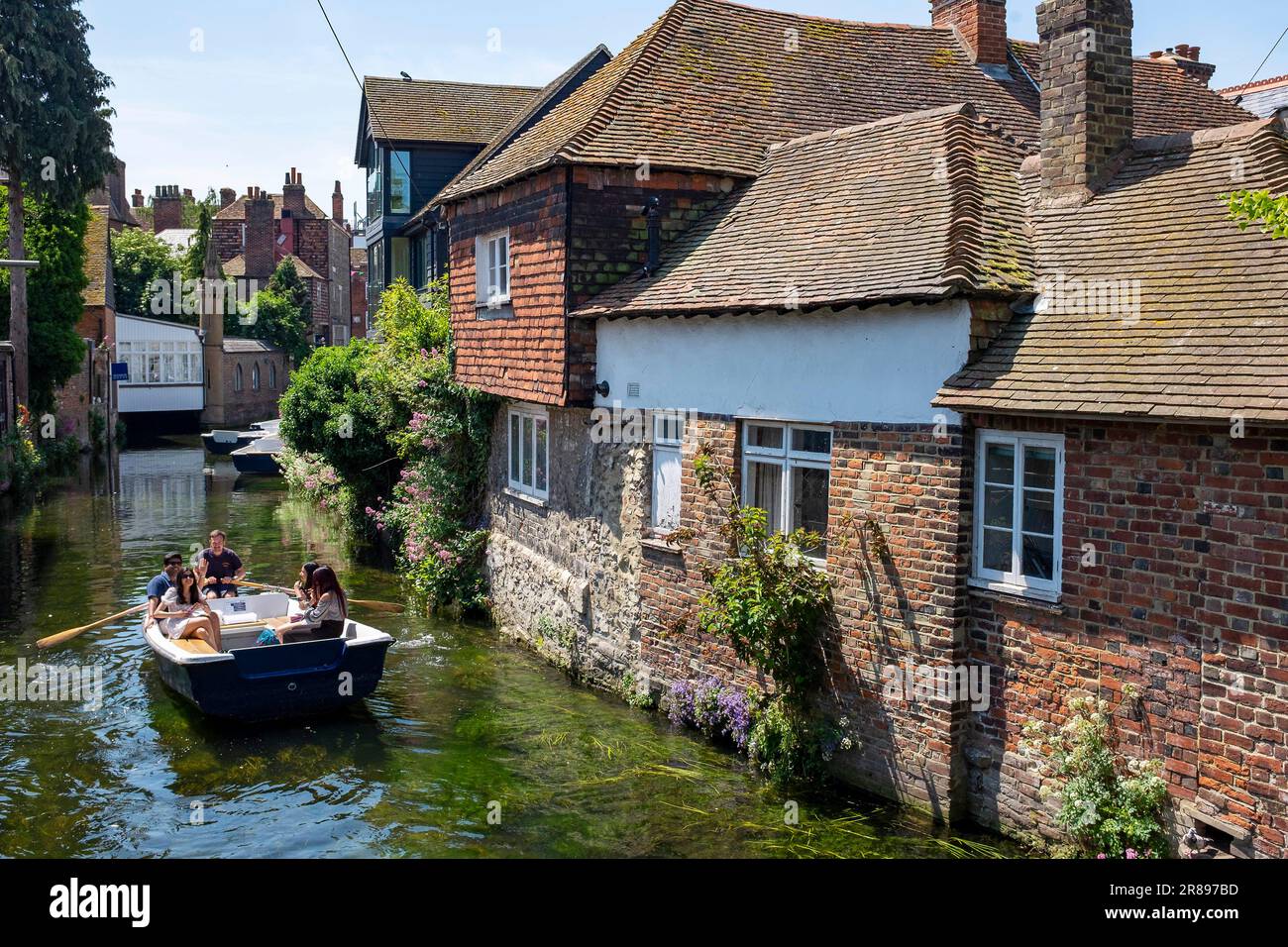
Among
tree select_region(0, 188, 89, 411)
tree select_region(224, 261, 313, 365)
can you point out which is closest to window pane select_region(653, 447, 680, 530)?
tree select_region(0, 188, 89, 411)

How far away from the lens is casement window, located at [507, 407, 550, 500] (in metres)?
17.6

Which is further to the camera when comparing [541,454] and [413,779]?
[541,454]

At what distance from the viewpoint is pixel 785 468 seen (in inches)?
492

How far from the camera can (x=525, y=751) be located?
43.1 feet

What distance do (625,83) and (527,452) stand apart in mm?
5606

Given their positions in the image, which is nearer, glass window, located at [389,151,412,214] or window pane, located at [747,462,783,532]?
window pane, located at [747,462,783,532]

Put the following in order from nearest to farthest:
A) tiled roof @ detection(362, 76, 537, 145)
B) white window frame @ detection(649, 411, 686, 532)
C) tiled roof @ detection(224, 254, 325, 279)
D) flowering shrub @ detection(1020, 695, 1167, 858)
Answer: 1. flowering shrub @ detection(1020, 695, 1167, 858)
2. white window frame @ detection(649, 411, 686, 532)
3. tiled roof @ detection(362, 76, 537, 145)
4. tiled roof @ detection(224, 254, 325, 279)

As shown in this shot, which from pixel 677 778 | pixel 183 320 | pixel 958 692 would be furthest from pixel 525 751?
pixel 183 320

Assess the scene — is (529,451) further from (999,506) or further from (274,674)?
(999,506)

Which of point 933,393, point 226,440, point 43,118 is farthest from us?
point 226,440

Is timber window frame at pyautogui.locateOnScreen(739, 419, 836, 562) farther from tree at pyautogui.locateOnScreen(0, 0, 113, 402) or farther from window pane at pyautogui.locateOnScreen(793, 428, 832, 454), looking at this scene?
tree at pyautogui.locateOnScreen(0, 0, 113, 402)

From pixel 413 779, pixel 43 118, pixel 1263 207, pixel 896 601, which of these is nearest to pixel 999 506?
pixel 896 601

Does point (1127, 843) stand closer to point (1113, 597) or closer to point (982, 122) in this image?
point (1113, 597)

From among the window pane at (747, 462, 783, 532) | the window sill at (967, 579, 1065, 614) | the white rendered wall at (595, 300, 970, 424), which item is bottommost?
the window sill at (967, 579, 1065, 614)
